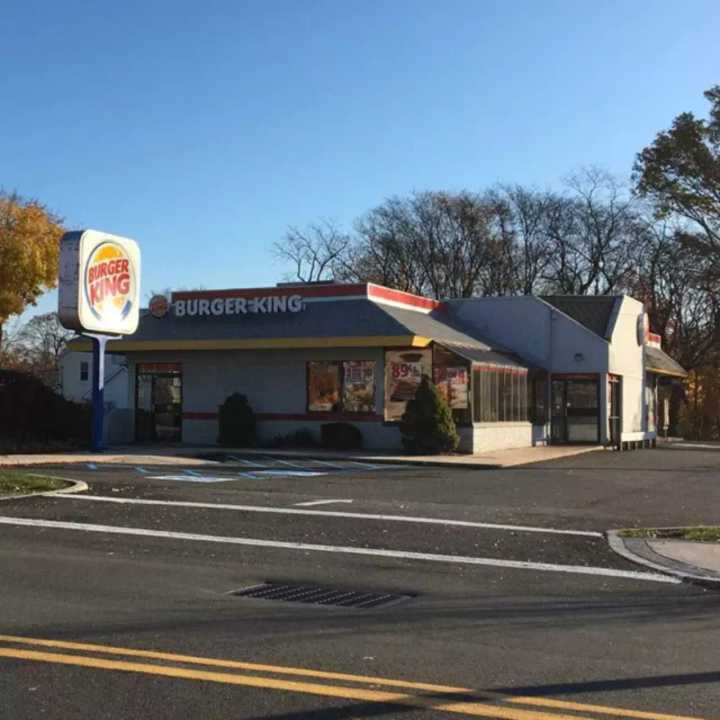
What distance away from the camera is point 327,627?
287 inches

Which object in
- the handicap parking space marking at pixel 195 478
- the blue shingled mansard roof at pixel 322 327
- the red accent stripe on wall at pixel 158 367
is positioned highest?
the blue shingled mansard roof at pixel 322 327

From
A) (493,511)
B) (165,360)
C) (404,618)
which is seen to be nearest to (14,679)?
(404,618)

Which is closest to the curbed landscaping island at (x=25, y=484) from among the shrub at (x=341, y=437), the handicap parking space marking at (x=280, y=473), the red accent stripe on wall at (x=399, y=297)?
the handicap parking space marking at (x=280, y=473)

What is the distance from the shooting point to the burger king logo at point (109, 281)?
24656mm

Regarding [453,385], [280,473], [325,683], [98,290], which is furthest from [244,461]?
[325,683]

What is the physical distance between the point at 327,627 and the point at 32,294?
1413 inches

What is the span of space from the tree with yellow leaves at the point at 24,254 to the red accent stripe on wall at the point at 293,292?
10350mm

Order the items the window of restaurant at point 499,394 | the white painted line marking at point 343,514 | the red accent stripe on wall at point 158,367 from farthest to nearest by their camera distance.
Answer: the red accent stripe on wall at point 158,367
the window of restaurant at point 499,394
the white painted line marking at point 343,514

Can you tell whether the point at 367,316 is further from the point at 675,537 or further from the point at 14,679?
the point at 14,679

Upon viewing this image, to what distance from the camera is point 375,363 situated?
92.2 feet

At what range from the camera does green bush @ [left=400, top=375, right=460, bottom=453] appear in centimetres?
2608

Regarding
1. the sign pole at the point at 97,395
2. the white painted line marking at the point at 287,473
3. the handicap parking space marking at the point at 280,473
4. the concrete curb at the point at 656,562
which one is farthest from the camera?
the sign pole at the point at 97,395

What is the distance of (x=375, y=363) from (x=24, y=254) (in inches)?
701

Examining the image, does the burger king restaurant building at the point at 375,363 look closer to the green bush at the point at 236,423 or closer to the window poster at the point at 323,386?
the window poster at the point at 323,386
